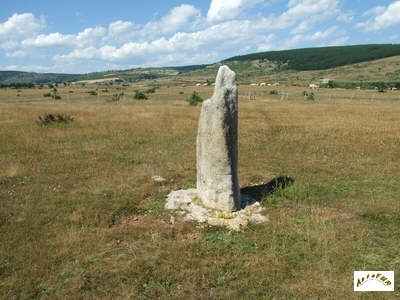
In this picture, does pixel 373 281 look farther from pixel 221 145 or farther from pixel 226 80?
pixel 226 80

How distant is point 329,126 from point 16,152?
17.5 m

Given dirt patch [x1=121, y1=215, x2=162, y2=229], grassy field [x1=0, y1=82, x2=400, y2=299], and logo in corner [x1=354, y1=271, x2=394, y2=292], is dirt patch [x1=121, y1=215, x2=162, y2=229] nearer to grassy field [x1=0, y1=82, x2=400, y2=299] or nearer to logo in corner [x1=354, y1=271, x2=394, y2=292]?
grassy field [x1=0, y1=82, x2=400, y2=299]

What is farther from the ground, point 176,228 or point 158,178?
point 158,178

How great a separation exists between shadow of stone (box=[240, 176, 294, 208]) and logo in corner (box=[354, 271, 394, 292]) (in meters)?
3.12

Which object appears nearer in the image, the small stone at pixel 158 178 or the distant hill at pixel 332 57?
the small stone at pixel 158 178

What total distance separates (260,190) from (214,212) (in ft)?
7.00

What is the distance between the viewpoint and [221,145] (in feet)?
21.0

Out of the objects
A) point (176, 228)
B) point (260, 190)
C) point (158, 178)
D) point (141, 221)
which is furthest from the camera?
point (158, 178)

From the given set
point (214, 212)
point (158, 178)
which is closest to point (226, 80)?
point (214, 212)

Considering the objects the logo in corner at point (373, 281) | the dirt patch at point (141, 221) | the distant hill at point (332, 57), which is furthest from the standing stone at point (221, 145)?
the distant hill at point (332, 57)

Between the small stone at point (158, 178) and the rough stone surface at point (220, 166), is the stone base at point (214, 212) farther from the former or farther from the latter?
the small stone at point (158, 178)

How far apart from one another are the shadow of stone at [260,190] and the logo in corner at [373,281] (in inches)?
123

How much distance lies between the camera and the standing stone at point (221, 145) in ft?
20.8

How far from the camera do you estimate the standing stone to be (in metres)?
6.35
